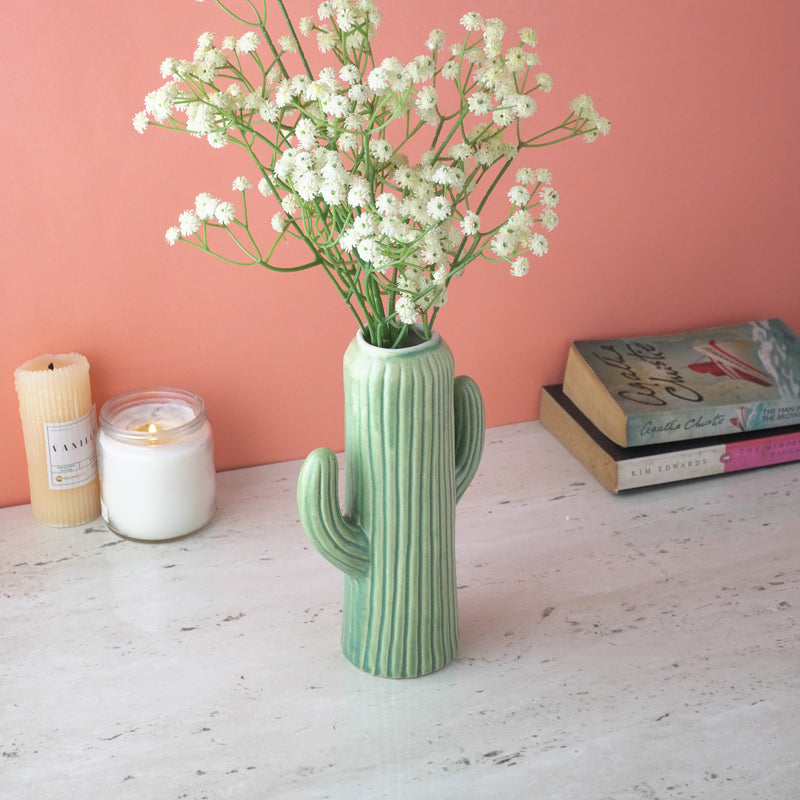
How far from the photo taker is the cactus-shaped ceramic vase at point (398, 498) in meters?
0.74

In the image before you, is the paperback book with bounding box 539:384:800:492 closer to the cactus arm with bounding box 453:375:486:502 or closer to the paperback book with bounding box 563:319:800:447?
the paperback book with bounding box 563:319:800:447

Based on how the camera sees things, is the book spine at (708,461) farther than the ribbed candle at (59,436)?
Yes

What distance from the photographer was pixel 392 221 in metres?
0.65

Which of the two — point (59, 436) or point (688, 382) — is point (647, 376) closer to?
point (688, 382)

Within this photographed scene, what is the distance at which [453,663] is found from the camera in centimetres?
84

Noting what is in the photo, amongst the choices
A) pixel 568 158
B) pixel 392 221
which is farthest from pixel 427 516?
pixel 568 158

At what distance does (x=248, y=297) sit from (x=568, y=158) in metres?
0.38

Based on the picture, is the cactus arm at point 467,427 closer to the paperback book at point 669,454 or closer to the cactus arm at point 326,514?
the cactus arm at point 326,514

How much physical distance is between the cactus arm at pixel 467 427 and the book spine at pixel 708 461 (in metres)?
0.30

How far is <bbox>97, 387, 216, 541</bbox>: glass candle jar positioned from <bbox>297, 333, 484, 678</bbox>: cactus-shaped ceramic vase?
0.79 ft

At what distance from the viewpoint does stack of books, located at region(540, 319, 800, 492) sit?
109 centimetres

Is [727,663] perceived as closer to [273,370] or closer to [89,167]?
[273,370]

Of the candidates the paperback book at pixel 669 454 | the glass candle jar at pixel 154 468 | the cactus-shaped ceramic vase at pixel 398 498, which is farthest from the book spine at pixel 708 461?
the glass candle jar at pixel 154 468

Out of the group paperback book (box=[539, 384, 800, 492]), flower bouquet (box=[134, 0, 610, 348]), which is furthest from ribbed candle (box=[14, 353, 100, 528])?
paperback book (box=[539, 384, 800, 492])
